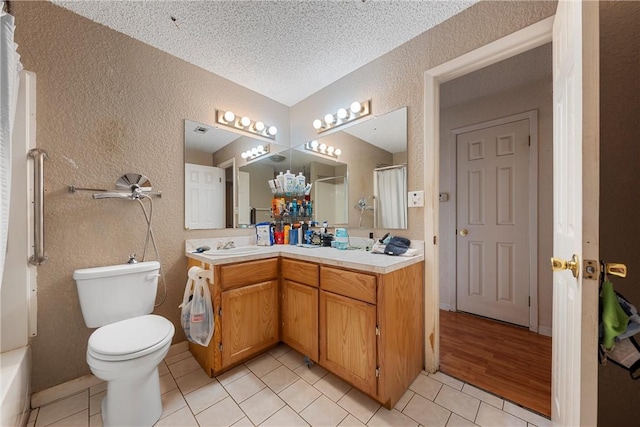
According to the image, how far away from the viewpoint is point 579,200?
749 millimetres

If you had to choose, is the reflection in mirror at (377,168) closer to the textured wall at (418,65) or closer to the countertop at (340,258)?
the textured wall at (418,65)

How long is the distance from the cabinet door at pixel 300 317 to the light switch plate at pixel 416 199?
888 millimetres

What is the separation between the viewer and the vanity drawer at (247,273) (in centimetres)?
158

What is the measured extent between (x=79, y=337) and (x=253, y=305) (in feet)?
3.49

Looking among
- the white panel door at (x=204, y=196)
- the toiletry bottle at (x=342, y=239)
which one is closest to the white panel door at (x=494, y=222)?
the toiletry bottle at (x=342, y=239)

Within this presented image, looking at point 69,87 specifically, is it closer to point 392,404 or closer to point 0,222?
point 0,222

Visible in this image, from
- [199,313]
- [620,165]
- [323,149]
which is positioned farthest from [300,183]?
[620,165]

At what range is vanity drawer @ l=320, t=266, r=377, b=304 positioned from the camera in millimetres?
1299

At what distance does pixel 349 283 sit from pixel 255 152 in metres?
1.64

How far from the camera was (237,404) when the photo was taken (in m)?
1.37

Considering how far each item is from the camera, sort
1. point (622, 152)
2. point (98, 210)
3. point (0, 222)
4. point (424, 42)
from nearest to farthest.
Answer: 1. point (0, 222)
2. point (622, 152)
3. point (98, 210)
4. point (424, 42)

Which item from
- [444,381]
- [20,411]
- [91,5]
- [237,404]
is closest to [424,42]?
[91,5]

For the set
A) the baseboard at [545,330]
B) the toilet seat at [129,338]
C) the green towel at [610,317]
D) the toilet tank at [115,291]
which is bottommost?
the baseboard at [545,330]

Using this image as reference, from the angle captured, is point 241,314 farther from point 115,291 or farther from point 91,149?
point 91,149
